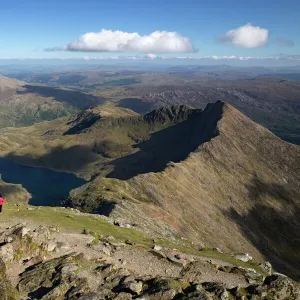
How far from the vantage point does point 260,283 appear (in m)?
44.2

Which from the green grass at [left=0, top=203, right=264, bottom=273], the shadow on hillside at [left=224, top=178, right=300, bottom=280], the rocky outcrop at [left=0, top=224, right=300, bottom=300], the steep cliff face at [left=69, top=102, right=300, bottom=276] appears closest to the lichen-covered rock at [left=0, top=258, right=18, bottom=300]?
the rocky outcrop at [left=0, top=224, right=300, bottom=300]

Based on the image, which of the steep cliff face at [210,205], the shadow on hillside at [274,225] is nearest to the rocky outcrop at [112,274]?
the steep cliff face at [210,205]

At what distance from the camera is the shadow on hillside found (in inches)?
5256

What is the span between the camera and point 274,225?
15850 centimetres

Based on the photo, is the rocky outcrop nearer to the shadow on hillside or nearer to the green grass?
the green grass

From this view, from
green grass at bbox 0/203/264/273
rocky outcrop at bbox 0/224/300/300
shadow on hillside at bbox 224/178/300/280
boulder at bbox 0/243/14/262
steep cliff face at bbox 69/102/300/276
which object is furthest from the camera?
shadow on hillside at bbox 224/178/300/280

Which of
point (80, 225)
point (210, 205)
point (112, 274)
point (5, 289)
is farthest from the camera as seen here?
point (210, 205)

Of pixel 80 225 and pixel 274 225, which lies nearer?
pixel 80 225

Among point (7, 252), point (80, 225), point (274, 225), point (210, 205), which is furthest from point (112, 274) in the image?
point (274, 225)

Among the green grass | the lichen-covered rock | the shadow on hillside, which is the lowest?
the shadow on hillside

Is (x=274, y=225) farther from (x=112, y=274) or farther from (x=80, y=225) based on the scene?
(x=112, y=274)

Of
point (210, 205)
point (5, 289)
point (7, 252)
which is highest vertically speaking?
point (7, 252)

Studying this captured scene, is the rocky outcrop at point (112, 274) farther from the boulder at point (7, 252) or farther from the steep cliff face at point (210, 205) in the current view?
the steep cliff face at point (210, 205)

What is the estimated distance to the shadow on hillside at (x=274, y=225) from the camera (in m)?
134
